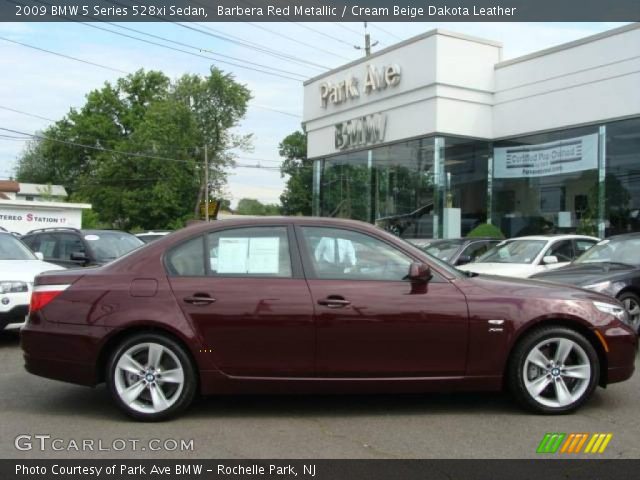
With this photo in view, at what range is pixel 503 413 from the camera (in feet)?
16.8

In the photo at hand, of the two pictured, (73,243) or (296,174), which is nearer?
(73,243)

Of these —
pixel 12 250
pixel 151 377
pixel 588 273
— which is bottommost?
pixel 151 377

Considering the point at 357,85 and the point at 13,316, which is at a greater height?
the point at 357,85

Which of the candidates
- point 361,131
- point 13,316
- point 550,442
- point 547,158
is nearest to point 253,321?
point 550,442

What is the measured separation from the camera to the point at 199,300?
492 centimetres

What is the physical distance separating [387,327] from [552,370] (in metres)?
1.37

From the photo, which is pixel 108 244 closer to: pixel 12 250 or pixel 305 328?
pixel 12 250

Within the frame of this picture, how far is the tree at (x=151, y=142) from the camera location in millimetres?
57594

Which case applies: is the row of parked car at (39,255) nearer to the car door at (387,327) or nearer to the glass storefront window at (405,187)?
the car door at (387,327)

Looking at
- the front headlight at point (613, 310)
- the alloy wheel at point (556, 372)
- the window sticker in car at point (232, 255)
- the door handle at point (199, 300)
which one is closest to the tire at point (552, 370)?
the alloy wheel at point (556, 372)

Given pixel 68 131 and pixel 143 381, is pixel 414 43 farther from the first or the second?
pixel 68 131

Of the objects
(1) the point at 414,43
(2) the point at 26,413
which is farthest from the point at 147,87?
(2) the point at 26,413

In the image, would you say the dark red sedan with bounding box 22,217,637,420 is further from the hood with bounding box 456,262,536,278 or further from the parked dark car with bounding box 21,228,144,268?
the parked dark car with bounding box 21,228,144,268
